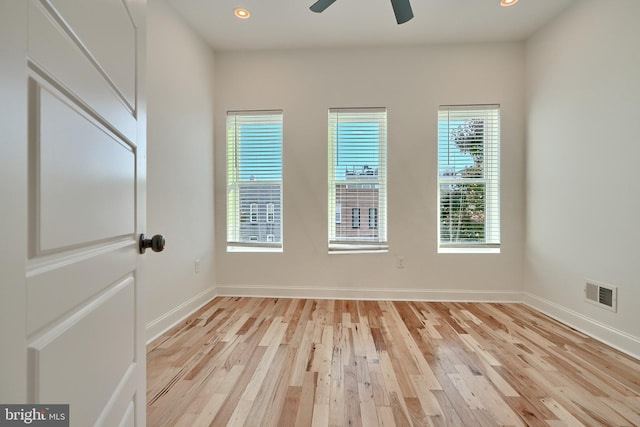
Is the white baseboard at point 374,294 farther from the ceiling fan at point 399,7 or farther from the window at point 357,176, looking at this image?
the ceiling fan at point 399,7

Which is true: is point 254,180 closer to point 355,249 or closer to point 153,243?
point 355,249

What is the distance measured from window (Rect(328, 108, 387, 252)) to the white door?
2.60 meters

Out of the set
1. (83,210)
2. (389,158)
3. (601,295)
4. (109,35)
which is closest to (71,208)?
(83,210)

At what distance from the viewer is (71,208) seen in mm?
563

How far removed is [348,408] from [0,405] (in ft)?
4.84

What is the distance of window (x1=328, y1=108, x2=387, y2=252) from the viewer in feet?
11.0

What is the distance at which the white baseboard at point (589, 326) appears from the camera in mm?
2086

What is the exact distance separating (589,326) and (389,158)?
2382 millimetres

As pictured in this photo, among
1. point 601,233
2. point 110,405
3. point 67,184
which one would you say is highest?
point 67,184

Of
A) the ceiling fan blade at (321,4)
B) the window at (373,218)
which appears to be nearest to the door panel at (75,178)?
the ceiling fan blade at (321,4)

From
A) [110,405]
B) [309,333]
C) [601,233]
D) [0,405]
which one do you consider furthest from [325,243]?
[0,405]

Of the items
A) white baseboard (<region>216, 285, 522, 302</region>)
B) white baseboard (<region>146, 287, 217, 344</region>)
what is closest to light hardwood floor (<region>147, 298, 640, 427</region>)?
white baseboard (<region>146, 287, 217, 344</region>)

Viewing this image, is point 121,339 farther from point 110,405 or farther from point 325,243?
point 325,243

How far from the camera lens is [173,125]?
102 inches
